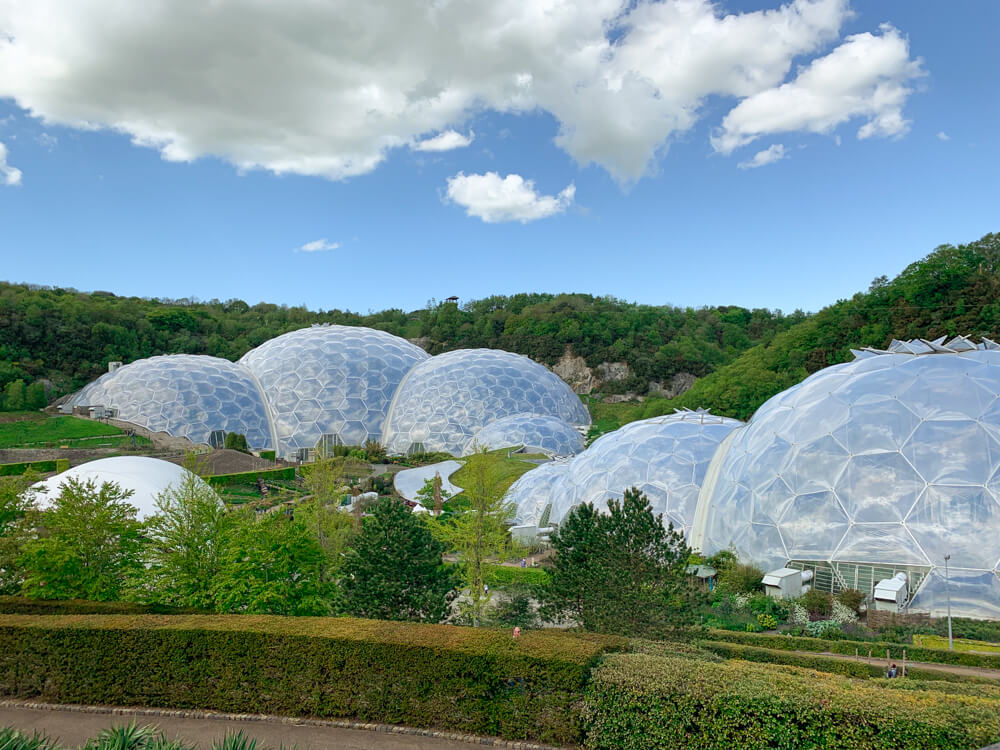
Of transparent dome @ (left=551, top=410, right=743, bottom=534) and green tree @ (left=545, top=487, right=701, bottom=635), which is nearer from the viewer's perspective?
green tree @ (left=545, top=487, right=701, bottom=635)

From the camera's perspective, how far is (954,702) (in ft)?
22.9

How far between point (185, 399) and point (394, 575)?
3495cm

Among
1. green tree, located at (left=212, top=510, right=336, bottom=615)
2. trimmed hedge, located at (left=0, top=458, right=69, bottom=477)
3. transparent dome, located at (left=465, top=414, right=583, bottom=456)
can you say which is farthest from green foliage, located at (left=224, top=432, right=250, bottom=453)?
green tree, located at (left=212, top=510, right=336, bottom=615)

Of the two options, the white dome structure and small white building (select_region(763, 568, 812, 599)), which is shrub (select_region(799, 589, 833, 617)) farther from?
the white dome structure

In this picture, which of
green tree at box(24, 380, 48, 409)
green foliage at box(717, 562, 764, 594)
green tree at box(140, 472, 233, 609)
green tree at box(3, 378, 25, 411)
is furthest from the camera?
green tree at box(24, 380, 48, 409)

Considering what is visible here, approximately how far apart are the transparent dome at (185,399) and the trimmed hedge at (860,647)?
115ft

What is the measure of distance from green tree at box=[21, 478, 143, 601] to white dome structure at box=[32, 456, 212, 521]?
515cm

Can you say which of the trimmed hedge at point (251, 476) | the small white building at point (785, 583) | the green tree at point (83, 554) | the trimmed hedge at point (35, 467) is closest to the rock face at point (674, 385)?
the trimmed hedge at point (251, 476)

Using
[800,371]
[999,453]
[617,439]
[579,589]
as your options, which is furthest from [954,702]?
[800,371]

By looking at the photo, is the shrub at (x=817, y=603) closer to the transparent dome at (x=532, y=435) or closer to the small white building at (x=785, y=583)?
the small white building at (x=785, y=583)

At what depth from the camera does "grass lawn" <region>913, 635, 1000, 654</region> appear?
1243cm

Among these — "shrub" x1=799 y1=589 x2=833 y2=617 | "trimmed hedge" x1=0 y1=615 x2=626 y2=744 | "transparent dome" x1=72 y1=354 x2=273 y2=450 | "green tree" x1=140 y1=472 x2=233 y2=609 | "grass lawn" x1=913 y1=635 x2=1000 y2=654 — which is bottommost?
"grass lawn" x1=913 y1=635 x2=1000 y2=654

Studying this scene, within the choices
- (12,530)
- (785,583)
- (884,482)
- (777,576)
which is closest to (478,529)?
(777,576)

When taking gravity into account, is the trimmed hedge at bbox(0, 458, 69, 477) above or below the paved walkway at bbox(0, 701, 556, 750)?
above
